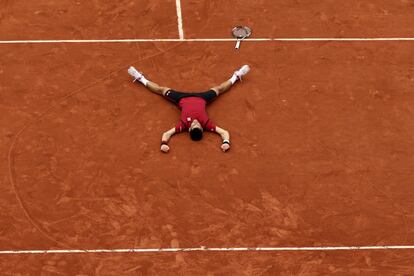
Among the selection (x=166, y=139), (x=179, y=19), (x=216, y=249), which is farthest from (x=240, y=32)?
(x=216, y=249)

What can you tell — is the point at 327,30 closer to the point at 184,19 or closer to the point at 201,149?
the point at 184,19

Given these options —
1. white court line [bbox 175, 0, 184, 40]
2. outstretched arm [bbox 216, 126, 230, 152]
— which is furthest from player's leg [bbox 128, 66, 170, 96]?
white court line [bbox 175, 0, 184, 40]

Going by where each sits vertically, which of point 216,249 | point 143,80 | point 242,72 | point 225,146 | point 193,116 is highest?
point 143,80

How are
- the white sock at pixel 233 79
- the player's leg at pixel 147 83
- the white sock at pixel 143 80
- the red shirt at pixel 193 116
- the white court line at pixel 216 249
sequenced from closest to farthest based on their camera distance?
the white court line at pixel 216 249 → the red shirt at pixel 193 116 → the player's leg at pixel 147 83 → the white sock at pixel 143 80 → the white sock at pixel 233 79

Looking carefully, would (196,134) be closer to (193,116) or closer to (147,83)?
(193,116)

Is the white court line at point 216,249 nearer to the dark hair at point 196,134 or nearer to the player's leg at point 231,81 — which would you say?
the dark hair at point 196,134

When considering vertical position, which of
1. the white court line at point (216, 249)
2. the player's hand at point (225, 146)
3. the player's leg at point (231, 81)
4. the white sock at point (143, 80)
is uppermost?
the white sock at point (143, 80)

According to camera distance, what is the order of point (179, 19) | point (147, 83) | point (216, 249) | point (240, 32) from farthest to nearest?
point (179, 19)
point (240, 32)
point (147, 83)
point (216, 249)

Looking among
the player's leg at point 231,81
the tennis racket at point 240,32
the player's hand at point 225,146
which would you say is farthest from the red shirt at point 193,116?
the tennis racket at point 240,32
